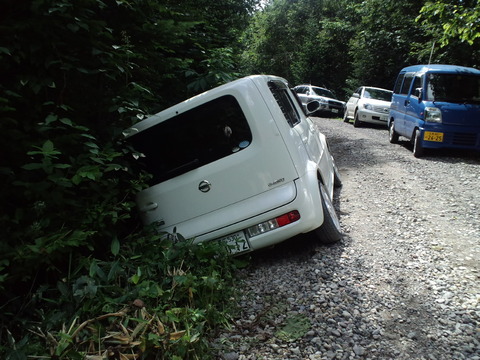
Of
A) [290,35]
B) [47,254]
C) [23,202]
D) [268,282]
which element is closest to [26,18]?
[23,202]

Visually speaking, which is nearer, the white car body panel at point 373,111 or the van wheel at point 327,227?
the van wheel at point 327,227

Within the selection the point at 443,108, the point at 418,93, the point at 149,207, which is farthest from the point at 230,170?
the point at 418,93

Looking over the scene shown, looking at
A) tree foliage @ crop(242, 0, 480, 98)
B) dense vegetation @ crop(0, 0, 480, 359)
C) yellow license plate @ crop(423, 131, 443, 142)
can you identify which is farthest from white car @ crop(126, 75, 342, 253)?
tree foliage @ crop(242, 0, 480, 98)

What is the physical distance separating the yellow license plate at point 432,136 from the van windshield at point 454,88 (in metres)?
0.79

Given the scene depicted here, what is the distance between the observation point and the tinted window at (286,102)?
3736 millimetres

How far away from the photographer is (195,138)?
10.8 ft

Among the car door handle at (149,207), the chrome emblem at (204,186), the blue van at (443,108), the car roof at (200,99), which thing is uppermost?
the car roof at (200,99)

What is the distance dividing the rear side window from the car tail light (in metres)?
0.70

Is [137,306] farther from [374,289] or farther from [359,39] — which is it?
[359,39]

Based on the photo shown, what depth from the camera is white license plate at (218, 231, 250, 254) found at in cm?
331

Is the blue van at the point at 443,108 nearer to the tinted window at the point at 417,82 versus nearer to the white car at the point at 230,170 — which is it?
A: the tinted window at the point at 417,82

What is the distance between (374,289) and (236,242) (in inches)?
48.3

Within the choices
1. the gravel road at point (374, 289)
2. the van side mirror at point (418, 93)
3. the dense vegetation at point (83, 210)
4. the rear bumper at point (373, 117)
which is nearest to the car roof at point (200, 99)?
the dense vegetation at point (83, 210)

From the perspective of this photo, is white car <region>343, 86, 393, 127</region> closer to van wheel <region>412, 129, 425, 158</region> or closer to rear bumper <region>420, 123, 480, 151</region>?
van wheel <region>412, 129, 425, 158</region>
